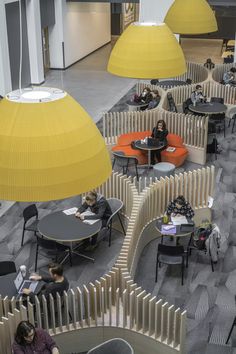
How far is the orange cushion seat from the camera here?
12.4m

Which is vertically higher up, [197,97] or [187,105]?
[197,97]

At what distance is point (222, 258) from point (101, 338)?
3.27 metres

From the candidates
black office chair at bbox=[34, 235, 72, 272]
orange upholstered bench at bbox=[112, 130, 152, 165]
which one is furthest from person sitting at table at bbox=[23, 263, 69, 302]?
orange upholstered bench at bbox=[112, 130, 152, 165]

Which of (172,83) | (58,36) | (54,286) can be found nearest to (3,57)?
(58,36)

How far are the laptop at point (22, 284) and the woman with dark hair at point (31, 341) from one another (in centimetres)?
124

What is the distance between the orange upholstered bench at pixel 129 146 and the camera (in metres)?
12.5

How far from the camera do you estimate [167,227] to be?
861cm

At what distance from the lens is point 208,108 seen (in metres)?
14.4

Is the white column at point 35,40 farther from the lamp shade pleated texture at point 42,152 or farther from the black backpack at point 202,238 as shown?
the lamp shade pleated texture at point 42,152

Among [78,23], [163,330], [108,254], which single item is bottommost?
[108,254]

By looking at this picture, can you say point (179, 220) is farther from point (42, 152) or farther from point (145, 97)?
point (145, 97)

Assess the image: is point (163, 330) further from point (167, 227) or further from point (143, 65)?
point (143, 65)

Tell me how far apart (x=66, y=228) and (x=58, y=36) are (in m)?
16.2

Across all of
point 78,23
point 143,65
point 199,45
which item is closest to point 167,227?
point 143,65
